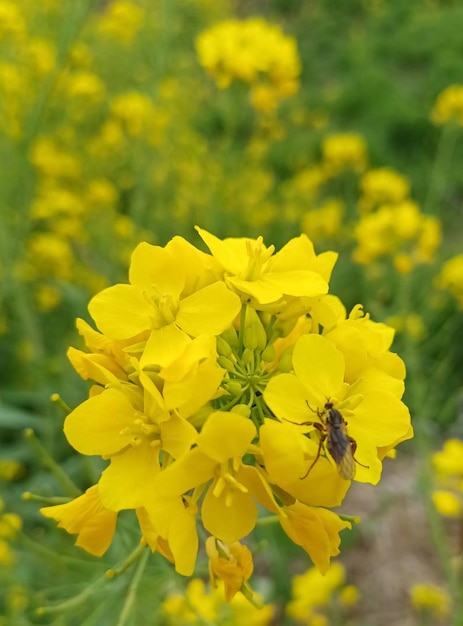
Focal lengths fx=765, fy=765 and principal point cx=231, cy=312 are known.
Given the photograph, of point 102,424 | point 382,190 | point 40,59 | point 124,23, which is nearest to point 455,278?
point 382,190

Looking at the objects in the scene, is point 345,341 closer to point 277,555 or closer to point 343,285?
point 277,555

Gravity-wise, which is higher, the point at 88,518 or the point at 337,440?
the point at 337,440

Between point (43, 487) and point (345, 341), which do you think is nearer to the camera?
point (345, 341)

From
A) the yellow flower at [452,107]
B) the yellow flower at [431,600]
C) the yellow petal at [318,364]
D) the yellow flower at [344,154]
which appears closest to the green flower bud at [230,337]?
the yellow petal at [318,364]

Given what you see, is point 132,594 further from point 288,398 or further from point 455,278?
point 455,278

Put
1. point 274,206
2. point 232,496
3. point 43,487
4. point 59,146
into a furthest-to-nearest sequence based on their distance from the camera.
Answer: point 274,206, point 59,146, point 43,487, point 232,496

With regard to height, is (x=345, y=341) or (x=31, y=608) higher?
(x=345, y=341)

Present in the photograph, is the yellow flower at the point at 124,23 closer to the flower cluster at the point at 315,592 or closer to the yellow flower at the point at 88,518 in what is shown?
the flower cluster at the point at 315,592

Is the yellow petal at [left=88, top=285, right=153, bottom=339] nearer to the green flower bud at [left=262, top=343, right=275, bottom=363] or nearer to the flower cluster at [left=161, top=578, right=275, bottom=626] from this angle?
the green flower bud at [left=262, top=343, right=275, bottom=363]

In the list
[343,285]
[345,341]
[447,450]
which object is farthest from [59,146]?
[345,341]
